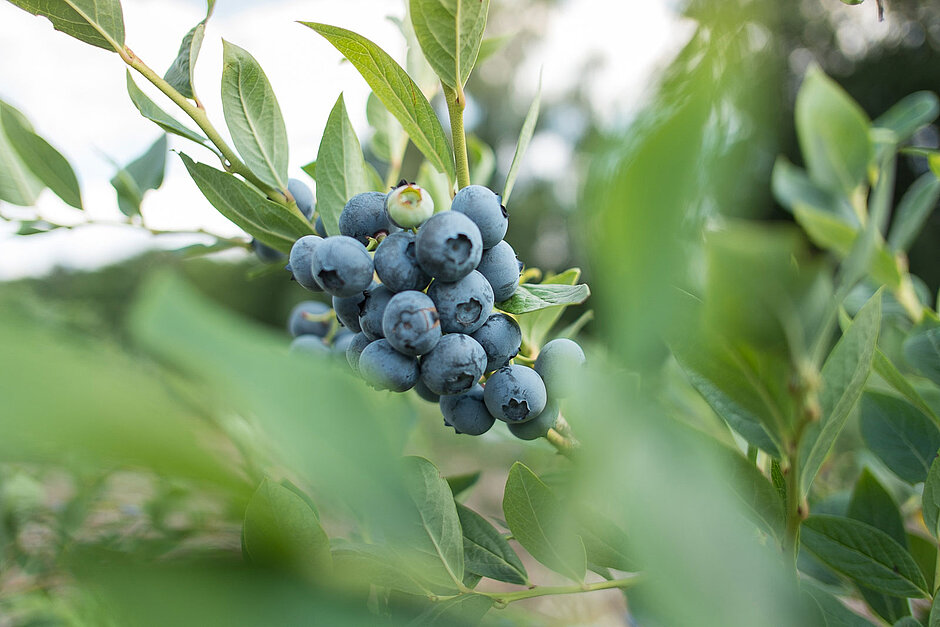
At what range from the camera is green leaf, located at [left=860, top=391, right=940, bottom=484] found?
14.9 inches

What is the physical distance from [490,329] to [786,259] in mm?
194

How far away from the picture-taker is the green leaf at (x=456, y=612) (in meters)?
0.23

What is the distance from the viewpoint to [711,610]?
0.13 meters

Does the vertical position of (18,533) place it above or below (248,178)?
below

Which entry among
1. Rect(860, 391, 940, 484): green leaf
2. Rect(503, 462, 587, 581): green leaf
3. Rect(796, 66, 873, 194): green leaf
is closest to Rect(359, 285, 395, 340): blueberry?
Rect(503, 462, 587, 581): green leaf

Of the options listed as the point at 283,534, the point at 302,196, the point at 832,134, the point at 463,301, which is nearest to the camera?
the point at 283,534

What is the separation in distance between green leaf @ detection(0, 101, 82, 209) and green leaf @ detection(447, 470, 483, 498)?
1.15ft

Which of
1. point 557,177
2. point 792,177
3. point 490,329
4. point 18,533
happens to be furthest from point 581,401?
point 557,177

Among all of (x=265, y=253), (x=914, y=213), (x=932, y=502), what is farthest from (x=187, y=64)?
(x=914, y=213)

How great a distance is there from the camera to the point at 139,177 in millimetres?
508

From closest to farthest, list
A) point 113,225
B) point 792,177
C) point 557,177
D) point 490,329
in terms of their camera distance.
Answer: point 490,329 → point 113,225 → point 792,177 → point 557,177

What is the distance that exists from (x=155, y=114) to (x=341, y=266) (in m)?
0.15

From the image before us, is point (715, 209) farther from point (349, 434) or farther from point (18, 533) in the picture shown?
point (18, 533)

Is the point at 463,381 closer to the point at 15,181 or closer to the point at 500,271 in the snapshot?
the point at 500,271
